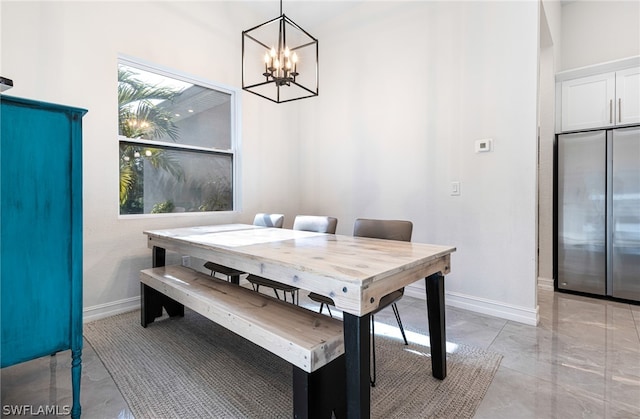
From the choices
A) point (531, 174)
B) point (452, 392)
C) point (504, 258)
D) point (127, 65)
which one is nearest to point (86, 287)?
point (127, 65)

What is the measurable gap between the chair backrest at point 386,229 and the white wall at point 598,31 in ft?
10.3

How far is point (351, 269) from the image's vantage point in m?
1.22

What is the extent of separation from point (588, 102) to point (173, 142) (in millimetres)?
4218

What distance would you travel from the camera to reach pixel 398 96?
3145 mm

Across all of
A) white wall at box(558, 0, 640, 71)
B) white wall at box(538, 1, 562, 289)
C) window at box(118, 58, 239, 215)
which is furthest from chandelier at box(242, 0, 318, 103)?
white wall at box(558, 0, 640, 71)

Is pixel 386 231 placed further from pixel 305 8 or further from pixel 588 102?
pixel 305 8

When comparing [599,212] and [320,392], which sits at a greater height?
[599,212]

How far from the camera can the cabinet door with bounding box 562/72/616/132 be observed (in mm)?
3006

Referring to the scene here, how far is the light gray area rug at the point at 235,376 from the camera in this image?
1446 mm

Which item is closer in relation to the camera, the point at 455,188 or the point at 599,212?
the point at 455,188

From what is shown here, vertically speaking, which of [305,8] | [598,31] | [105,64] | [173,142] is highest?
[305,8]

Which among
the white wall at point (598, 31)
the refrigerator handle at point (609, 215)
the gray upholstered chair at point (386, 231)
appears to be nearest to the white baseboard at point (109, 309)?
the gray upholstered chair at point (386, 231)

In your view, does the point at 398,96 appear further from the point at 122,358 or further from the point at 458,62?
the point at 122,358
